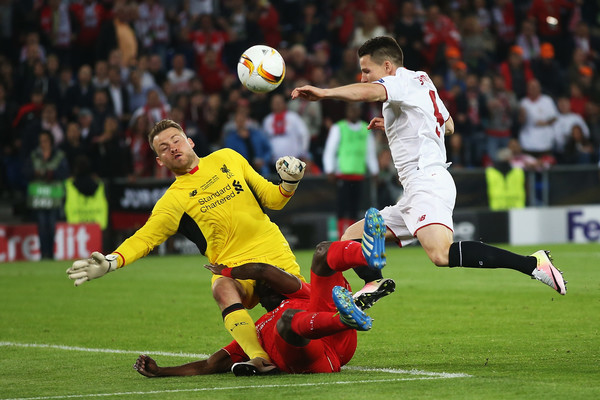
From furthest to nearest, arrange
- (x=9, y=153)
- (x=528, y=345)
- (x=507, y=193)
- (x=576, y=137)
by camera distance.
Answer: (x=576, y=137) < (x=507, y=193) < (x=9, y=153) < (x=528, y=345)

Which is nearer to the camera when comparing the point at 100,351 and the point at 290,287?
the point at 290,287

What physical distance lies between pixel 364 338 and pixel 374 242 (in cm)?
248

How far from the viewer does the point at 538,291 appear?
470 inches

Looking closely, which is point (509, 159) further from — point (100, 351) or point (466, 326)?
point (100, 351)

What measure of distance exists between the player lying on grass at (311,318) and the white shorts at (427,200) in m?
0.82

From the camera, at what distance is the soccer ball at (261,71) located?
830 centimetres

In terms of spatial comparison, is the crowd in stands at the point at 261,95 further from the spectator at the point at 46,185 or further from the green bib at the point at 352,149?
the green bib at the point at 352,149

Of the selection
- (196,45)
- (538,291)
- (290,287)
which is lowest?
(538,291)

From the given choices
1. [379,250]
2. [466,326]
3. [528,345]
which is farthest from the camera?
[466,326]

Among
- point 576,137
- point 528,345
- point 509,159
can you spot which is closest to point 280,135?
point 509,159

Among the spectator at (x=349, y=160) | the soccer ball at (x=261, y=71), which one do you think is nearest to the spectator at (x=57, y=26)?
the spectator at (x=349, y=160)

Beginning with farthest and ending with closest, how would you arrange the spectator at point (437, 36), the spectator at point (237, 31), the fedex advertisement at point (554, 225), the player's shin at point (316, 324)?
the spectator at point (437, 36) → the spectator at point (237, 31) → the fedex advertisement at point (554, 225) → the player's shin at point (316, 324)

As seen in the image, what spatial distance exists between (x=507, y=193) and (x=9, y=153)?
9.08 m

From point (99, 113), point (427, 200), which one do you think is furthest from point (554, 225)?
point (427, 200)
